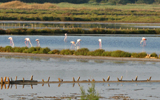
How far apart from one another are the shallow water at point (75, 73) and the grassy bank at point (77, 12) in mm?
83121

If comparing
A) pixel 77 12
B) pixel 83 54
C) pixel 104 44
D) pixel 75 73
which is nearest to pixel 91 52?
pixel 83 54

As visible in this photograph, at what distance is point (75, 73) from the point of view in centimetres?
3281

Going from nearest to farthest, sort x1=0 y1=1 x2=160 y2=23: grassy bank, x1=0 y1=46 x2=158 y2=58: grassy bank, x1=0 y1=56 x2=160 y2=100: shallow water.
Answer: x1=0 y1=56 x2=160 y2=100: shallow water → x1=0 y1=46 x2=158 y2=58: grassy bank → x1=0 y1=1 x2=160 y2=23: grassy bank

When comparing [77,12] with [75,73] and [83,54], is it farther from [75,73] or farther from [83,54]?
[75,73]

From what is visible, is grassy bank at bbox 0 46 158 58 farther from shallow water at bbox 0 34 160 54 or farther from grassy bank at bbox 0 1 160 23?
grassy bank at bbox 0 1 160 23

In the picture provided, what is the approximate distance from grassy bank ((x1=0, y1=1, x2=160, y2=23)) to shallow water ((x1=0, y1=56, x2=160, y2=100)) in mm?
83121

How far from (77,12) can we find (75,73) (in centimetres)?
11822

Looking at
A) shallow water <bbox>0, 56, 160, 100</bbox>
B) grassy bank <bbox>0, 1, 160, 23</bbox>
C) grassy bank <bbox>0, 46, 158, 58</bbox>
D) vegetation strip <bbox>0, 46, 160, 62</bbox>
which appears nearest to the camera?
shallow water <bbox>0, 56, 160, 100</bbox>

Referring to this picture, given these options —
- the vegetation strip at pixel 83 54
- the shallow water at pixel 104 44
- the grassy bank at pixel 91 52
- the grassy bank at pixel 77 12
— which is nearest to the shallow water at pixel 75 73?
the vegetation strip at pixel 83 54

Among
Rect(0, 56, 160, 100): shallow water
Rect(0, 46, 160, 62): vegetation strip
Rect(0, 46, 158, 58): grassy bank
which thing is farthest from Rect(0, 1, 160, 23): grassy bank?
Rect(0, 56, 160, 100): shallow water

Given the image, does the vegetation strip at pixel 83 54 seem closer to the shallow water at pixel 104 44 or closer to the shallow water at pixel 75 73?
the shallow water at pixel 75 73

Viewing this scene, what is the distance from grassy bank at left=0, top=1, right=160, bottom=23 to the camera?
12516 centimetres

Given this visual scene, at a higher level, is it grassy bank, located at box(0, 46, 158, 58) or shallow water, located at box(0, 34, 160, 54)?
grassy bank, located at box(0, 46, 158, 58)

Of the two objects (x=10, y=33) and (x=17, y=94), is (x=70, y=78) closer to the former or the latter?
(x=17, y=94)
